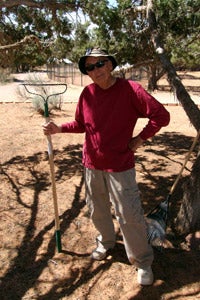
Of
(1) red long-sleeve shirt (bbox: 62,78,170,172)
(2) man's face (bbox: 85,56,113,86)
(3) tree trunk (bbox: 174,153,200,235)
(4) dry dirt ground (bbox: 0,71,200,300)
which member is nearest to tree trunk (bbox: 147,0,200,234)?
(3) tree trunk (bbox: 174,153,200,235)

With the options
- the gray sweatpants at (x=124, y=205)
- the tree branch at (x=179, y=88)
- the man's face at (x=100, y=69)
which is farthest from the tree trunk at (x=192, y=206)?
the man's face at (x=100, y=69)

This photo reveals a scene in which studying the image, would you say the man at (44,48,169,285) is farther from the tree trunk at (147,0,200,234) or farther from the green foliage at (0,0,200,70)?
the green foliage at (0,0,200,70)

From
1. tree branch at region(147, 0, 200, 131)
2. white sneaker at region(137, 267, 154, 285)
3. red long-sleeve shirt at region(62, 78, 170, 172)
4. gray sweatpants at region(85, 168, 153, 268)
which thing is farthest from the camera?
tree branch at region(147, 0, 200, 131)

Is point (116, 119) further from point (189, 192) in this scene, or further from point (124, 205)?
point (189, 192)

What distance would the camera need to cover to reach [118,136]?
2.51 meters

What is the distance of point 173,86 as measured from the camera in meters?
3.85

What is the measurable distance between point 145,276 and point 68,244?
0.91m

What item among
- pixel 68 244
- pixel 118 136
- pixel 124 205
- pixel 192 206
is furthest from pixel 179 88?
pixel 68 244

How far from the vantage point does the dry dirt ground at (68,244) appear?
277cm

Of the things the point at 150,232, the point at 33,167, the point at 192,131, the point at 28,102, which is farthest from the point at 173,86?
the point at 28,102

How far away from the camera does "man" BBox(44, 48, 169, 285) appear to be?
2426 mm

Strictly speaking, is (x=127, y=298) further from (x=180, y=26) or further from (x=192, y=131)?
(x=192, y=131)

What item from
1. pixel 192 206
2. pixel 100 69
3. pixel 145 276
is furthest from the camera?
pixel 192 206

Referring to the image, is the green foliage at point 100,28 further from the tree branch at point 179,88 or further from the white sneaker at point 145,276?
the white sneaker at point 145,276
